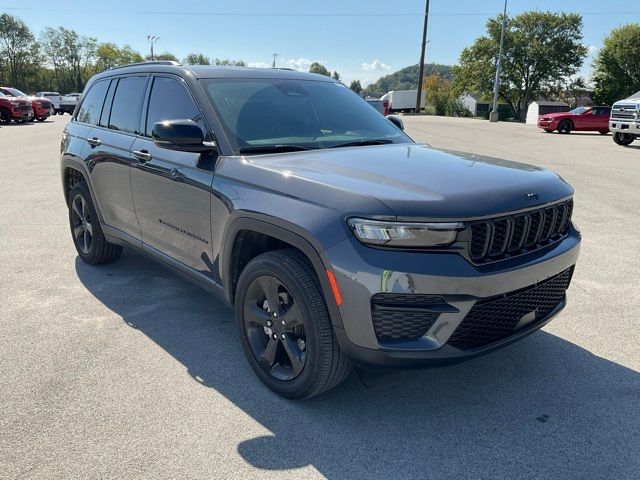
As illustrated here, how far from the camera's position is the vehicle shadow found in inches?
98.5

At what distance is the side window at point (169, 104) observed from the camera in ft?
11.7

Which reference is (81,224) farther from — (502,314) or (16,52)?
(16,52)

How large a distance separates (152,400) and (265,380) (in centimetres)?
64

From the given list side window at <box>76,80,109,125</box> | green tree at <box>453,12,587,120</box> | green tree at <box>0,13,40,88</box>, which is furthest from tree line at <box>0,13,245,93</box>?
side window at <box>76,80,109,125</box>

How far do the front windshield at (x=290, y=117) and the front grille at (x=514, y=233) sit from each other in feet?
4.36

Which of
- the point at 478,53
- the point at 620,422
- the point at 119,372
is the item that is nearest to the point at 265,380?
the point at 119,372

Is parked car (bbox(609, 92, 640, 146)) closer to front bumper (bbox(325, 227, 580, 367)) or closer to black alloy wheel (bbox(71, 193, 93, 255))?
black alloy wheel (bbox(71, 193, 93, 255))

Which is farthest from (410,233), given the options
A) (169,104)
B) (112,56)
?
(112,56)

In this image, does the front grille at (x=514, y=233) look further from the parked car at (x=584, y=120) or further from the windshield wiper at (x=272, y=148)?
the parked car at (x=584, y=120)

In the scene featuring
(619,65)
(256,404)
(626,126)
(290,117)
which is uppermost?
(619,65)

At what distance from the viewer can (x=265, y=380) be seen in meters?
3.11

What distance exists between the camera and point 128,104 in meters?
4.39

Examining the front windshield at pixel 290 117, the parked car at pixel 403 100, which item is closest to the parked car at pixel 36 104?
the front windshield at pixel 290 117

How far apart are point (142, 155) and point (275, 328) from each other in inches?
71.0
